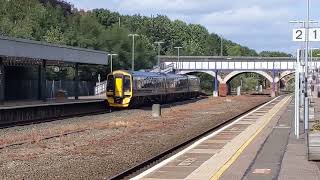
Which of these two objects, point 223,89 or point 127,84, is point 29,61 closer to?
point 127,84

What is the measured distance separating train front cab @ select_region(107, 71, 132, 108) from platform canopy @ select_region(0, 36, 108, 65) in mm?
4142

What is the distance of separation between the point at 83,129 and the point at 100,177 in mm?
14398

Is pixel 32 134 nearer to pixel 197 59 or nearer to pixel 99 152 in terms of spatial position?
pixel 99 152

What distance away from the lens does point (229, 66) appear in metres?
124

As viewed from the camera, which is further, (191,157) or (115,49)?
(115,49)

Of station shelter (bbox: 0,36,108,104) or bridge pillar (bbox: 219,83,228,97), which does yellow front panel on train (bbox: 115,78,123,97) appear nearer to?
station shelter (bbox: 0,36,108,104)

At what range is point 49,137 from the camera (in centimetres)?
2308

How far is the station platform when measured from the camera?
1369 cm

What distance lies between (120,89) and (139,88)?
3.19 meters

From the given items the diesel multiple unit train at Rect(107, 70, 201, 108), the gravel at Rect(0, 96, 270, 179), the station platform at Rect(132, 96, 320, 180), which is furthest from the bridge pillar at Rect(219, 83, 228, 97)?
the station platform at Rect(132, 96, 320, 180)

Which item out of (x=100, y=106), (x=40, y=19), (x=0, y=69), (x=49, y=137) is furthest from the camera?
(x=40, y=19)

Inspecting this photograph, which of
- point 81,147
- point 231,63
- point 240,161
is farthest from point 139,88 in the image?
point 231,63

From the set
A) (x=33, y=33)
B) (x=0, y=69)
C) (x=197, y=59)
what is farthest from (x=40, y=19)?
(x=0, y=69)

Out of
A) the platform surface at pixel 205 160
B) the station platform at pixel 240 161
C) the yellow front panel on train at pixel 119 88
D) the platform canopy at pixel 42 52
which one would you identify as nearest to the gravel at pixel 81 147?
the platform surface at pixel 205 160
